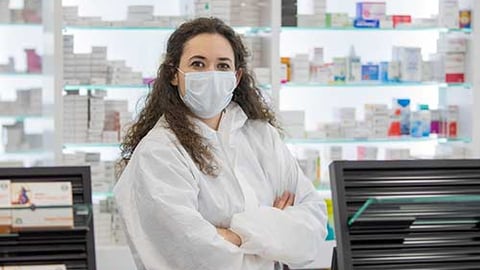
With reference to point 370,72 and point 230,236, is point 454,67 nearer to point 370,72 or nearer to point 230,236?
point 370,72

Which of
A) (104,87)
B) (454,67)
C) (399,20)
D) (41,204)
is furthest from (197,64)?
(454,67)

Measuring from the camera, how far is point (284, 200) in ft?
7.33

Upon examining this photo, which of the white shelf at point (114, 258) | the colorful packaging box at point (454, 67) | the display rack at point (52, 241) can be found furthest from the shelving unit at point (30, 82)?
the display rack at point (52, 241)

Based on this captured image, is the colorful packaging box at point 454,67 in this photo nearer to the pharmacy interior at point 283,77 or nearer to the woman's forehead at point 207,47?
the pharmacy interior at point 283,77

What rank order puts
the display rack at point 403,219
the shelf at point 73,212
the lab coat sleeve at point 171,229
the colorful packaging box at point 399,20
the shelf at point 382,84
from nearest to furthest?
1. the shelf at point 73,212
2. the display rack at point 403,219
3. the lab coat sleeve at point 171,229
4. the shelf at point 382,84
5. the colorful packaging box at point 399,20

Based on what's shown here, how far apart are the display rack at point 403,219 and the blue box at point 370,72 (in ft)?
13.9

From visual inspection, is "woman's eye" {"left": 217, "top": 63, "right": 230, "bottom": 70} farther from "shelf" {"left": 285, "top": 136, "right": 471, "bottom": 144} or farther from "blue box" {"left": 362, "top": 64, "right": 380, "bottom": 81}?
"blue box" {"left": 362, "top": 64, "right": 380, "bottom": 81}

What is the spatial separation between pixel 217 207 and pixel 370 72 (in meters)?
3.94

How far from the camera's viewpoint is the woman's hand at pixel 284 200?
2.21m

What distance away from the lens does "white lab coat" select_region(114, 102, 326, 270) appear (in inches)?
77.7

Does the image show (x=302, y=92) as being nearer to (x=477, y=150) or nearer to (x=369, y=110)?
(x=369, y=110)

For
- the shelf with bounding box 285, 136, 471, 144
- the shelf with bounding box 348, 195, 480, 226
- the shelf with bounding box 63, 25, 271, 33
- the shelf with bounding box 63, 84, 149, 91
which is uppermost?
the shelf with bounding box 63, 25, 271, 33

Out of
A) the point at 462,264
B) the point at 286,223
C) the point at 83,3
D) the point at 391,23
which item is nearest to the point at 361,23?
the point at 391,23

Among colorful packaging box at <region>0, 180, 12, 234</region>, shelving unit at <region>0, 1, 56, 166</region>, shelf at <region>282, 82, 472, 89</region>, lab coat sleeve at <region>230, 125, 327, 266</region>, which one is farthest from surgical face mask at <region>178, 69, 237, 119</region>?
shelf at <region>282, 82, 472, 89</region>
